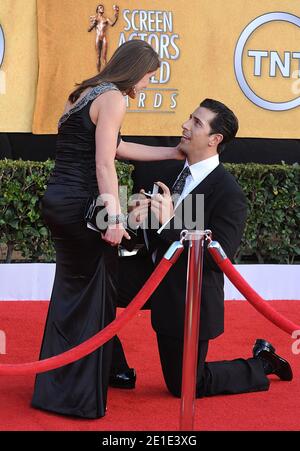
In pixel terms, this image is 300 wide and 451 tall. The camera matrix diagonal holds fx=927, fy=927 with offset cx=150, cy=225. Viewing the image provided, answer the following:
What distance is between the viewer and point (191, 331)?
4.10 metres

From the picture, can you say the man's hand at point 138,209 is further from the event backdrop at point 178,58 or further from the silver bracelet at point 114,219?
the event backdrop at point 178,58

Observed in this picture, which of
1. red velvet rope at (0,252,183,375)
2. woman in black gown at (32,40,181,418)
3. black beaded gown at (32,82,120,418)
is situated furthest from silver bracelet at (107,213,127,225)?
red velvet rope at (0,252,183,375)

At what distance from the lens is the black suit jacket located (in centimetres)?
477

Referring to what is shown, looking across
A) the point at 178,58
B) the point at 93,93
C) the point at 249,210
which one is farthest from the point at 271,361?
the point at 178,58

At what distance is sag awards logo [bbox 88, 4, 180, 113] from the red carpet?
89.2 inches

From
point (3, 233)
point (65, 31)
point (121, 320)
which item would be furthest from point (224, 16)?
point (121, 320)

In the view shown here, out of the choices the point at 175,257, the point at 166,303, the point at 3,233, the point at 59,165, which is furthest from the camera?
the point at 3,233

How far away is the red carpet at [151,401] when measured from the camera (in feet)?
14.4

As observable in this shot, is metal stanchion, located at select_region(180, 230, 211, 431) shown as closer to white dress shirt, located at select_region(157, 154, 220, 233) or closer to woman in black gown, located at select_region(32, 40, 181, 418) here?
woman in black gown, located at select_region(32, 40, 181, 418)

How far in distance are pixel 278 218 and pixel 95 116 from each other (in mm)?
3840

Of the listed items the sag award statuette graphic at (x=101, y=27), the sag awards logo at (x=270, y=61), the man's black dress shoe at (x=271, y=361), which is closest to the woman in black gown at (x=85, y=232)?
the man's black dress shoe at (x=271, y=361)

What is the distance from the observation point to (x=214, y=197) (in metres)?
4.84

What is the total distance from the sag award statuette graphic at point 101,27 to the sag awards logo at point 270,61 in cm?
114

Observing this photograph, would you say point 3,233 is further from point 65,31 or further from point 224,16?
point 224,16
